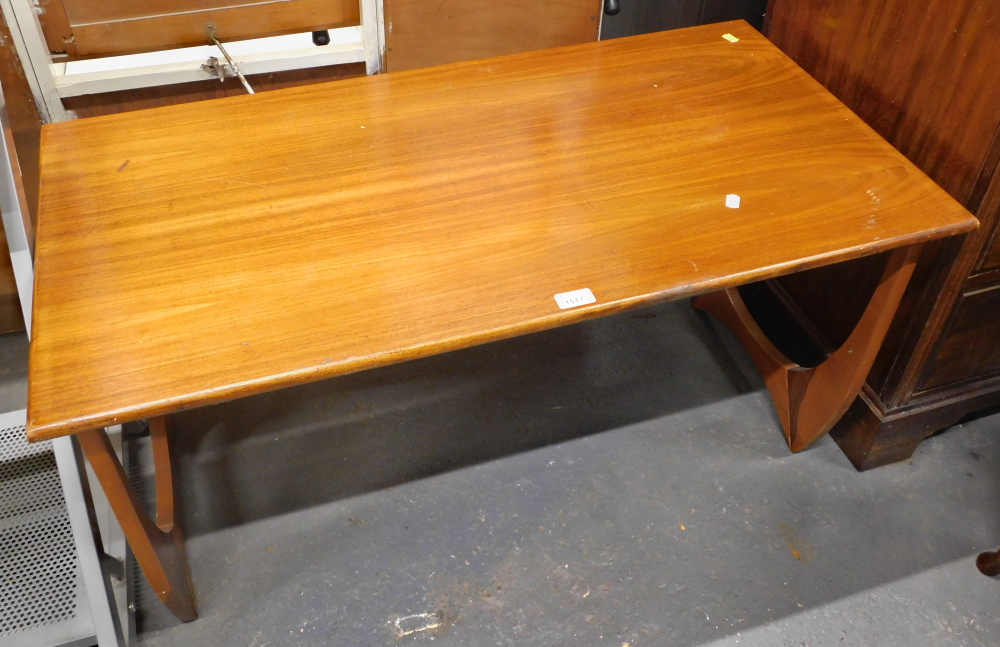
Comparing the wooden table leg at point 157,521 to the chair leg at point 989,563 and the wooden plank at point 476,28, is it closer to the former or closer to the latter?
the wooden plank at point 476,28

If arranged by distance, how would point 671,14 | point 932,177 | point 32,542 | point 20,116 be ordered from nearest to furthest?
1. point 932,177
2. point 32,542
3. point 20,116
4. point 671,14

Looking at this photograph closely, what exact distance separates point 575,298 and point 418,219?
0.30 m

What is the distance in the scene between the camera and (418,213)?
1.28 metres

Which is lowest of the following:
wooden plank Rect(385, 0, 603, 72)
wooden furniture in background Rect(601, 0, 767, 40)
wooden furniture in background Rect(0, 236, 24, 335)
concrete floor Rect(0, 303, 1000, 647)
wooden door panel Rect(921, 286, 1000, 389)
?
concrete floor Rect(0, 303, 1000, 647)

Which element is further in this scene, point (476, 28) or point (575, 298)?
point (476, 28)

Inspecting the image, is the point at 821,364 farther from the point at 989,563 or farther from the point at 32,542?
the point at 32,542

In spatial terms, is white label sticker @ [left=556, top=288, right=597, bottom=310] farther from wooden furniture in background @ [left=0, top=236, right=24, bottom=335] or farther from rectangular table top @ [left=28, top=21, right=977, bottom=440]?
wooden furniture in background @ [left=0, top=236, right=24, bottom=335]

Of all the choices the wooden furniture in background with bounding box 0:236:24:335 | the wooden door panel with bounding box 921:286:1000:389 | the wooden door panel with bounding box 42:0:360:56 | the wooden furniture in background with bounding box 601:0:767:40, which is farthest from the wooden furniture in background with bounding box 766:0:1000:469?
the wooden furniture in background with bounding box 0:236:24:335

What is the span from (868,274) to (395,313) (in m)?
1.09

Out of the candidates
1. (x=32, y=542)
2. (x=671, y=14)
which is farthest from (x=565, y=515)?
(x=671, y=14)

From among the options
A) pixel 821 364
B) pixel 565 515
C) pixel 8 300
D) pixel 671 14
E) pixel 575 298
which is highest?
pixel 575 298

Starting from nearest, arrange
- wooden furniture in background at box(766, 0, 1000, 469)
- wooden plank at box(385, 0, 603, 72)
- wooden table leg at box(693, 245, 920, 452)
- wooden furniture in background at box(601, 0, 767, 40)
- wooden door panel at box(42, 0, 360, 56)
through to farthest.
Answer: wooden furniture in background at box(766, 0, 1000, 469), wooden table leg at box(693, 245, 920, 452), wooden door panel at box(42, 0, 360, 56), wooden plank at box(385, 0, 603, 72), wooden furniture in background at box(601, 0, 767, 40)

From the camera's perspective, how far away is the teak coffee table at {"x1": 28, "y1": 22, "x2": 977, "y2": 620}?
1.08 metres

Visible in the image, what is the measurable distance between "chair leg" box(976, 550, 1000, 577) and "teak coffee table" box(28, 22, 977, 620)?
0.45 metres
